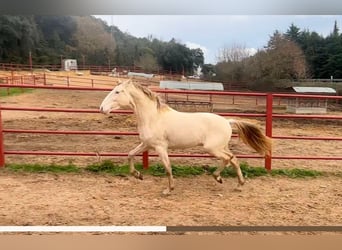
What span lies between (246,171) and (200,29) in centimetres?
107

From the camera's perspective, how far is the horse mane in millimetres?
2116

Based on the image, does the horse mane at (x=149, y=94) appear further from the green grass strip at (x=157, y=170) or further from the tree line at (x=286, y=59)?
the green grass strip at (x=157, y=170)

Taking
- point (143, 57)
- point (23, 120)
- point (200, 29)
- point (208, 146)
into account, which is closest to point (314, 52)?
point (200, 29)

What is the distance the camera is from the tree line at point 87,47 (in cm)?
214

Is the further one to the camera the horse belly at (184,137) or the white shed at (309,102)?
the white shed at (309,102)

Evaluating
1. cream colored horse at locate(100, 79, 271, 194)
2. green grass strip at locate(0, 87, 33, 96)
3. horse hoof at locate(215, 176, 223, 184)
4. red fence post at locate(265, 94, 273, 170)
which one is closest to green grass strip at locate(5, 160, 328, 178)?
red fence post at locate(265, 94, 273, 170)

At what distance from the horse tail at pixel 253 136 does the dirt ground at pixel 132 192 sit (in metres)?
0.28

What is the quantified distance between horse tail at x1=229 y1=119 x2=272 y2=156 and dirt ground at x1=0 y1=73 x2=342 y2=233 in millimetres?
277

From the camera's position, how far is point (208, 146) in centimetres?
213

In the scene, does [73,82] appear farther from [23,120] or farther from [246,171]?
[246,171]

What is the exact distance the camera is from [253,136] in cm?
229

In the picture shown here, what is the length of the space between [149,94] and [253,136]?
73 centimetres

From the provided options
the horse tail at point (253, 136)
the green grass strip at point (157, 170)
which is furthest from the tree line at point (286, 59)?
the green grass strip at point (157, 170)

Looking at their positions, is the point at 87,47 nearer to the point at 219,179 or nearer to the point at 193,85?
the point at 193,85
